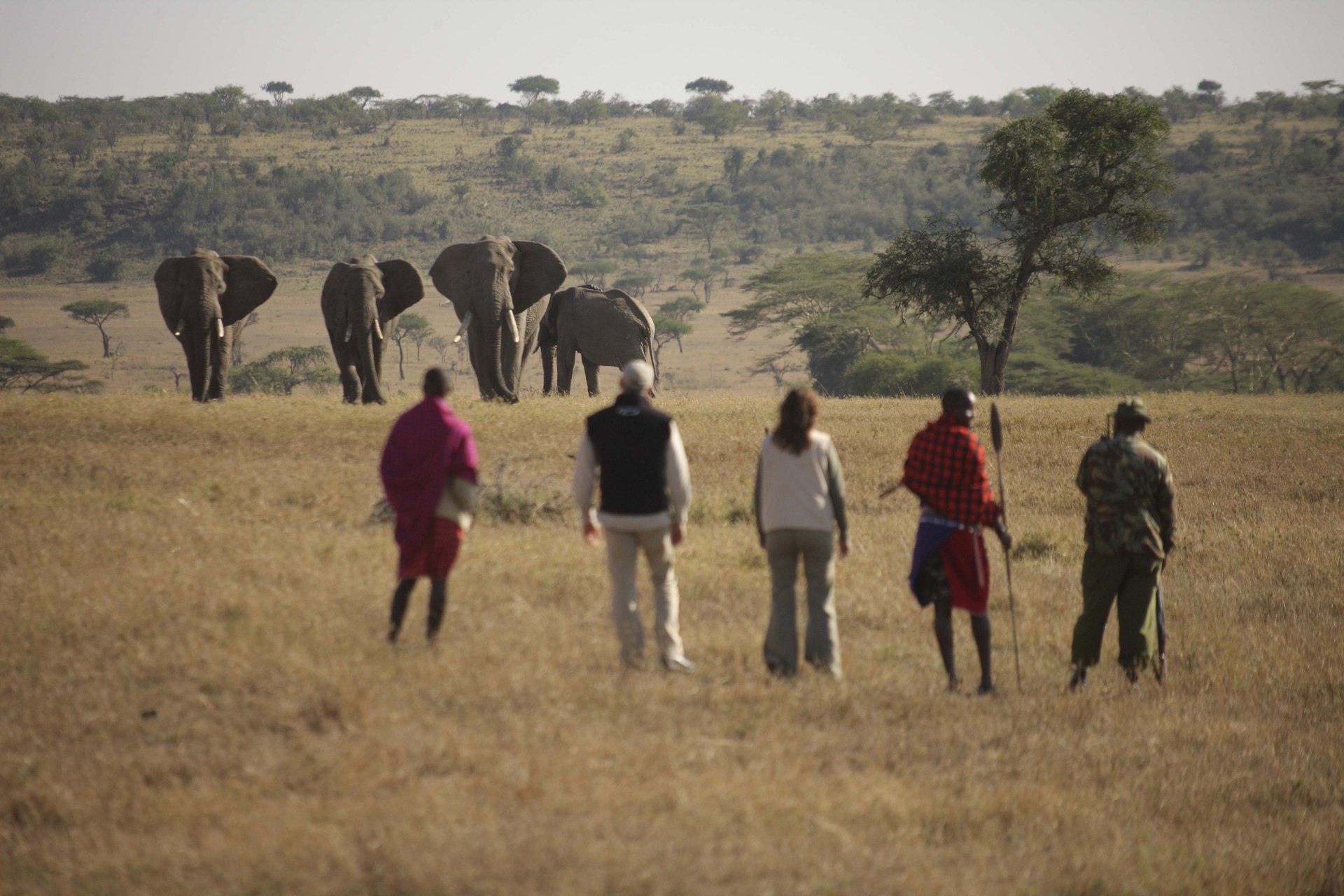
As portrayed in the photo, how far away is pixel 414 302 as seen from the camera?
73.0 feet

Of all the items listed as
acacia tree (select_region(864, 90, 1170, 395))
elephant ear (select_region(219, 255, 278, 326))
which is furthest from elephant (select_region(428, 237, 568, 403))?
acacia tree (select_region(864, 90, 1170, 395))

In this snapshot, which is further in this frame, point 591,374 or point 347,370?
point 591,374

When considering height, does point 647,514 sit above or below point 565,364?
above

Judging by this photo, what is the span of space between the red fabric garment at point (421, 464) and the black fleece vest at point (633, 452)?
29.6 inches

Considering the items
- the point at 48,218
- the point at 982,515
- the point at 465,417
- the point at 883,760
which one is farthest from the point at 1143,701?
the point at 48,218

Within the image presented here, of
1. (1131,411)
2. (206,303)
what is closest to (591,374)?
(206,303)

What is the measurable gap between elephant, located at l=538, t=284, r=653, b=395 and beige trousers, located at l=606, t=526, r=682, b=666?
1523 centimetres

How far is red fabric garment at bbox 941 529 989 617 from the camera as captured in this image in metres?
7.48

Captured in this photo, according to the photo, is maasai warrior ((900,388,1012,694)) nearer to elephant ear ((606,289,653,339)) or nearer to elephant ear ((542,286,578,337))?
elephant ear ((606,289,653,339))

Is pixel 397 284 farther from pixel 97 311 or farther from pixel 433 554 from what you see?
pixel 97 311

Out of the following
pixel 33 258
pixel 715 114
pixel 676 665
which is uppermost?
pixel 715 114

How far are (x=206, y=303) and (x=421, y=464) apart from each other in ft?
40.6

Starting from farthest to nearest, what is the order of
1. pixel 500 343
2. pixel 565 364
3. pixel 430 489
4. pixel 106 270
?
1. pixel 106 270
2. pixel 565 364
3. pixel 500 343
4. pixel 430 489

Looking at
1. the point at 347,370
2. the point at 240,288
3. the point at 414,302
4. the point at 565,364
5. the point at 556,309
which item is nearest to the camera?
the point at 240,288
